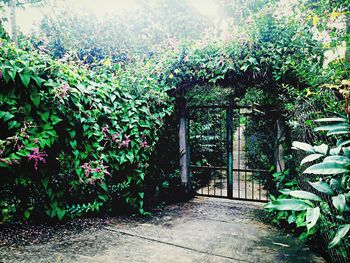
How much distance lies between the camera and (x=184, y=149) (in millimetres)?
5477

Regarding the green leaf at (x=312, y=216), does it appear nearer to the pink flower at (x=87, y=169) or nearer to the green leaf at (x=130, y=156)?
the pink flower at (x=87, y=169)

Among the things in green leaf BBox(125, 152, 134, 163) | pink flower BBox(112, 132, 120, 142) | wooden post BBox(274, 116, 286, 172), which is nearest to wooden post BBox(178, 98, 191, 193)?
wooden post BBox(274, 116, 286, 172)

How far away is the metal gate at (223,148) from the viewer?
5.12 metres

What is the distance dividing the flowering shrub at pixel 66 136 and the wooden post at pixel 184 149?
52.8 inches

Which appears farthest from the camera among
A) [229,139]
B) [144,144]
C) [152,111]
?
[229,139]

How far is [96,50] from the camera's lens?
6848 millimetres

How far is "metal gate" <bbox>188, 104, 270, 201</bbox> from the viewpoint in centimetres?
512

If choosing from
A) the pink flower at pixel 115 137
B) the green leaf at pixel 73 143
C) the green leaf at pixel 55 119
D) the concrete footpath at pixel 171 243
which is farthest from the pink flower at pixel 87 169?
the concrete footpath at pixel 171 243

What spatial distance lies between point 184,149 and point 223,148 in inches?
37.8

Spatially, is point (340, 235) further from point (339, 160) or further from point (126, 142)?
point (126, 142)

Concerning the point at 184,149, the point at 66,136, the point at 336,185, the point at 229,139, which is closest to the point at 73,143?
the point at 66,136

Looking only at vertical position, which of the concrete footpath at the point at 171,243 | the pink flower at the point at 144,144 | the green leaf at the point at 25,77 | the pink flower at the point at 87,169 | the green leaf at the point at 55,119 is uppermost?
the green leaf at the point at 25,77

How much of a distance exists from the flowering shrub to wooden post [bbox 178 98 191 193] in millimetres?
1340

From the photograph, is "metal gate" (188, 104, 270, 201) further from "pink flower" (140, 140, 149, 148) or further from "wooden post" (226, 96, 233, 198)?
"pink flower" (140, 140, 149, 148)
